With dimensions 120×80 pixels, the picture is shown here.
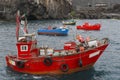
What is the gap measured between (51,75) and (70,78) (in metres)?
2.45

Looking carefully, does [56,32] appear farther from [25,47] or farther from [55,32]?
[25,47]

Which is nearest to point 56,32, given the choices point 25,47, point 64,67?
point 25,47

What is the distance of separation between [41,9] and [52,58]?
108 m

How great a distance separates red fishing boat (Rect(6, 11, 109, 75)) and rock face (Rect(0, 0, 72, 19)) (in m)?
96.9

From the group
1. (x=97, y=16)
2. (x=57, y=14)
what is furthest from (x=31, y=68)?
(x=97, y=16)

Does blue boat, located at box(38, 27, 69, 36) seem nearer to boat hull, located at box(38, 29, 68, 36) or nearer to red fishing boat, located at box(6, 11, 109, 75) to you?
boat hull, located at box(38, 29, 68, 36)

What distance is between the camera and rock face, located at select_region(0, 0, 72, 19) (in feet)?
470

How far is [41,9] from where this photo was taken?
14800 centimetres

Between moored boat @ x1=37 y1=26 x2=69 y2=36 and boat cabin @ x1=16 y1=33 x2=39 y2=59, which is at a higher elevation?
boat cabin @ x1=16 y1=33 x2=39 y2=59

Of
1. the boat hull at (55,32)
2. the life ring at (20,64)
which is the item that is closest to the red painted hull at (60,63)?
the life ring at (20,64)

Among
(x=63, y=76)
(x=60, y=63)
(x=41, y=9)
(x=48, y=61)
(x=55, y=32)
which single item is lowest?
(x=41, y=9)

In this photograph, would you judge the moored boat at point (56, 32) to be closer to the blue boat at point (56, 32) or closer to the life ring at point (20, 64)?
the blue boat at point (56, 32)

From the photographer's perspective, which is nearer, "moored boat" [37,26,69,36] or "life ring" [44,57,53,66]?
"life ring" [44,57,53,66]

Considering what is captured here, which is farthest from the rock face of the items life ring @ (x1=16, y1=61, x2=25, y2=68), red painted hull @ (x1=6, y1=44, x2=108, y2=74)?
red painted hull @ (x1=6, y1=44, x2=108, y2=74)
